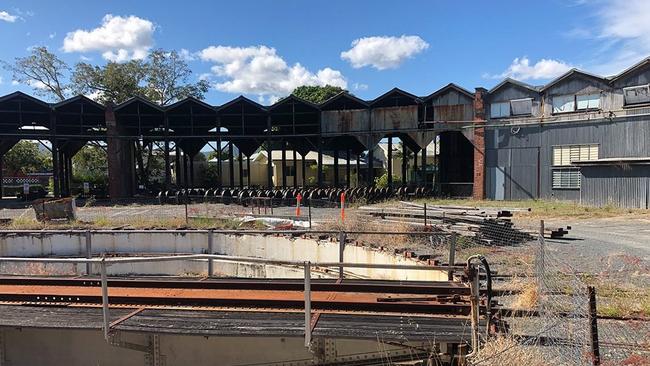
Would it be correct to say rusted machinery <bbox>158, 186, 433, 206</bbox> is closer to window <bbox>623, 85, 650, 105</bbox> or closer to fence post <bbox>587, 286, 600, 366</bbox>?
window <bbox>623, 85, 650, 105</bbox>

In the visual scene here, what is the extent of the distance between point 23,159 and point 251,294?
55.2 metres

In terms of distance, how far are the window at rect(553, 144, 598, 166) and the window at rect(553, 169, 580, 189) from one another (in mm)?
469

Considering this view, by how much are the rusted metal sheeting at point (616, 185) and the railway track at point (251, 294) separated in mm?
17683

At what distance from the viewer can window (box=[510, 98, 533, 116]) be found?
26891 mm

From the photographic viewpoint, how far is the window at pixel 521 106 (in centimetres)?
2689

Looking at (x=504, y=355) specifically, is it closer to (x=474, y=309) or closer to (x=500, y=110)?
(x=474, y=309)

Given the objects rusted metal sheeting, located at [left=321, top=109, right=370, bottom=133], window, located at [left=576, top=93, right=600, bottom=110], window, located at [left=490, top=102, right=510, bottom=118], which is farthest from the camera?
rusted metal sheeting, located at [left=321, top=109, right=370, bottom=133]

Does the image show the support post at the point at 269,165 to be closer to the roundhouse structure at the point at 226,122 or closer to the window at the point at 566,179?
the roundhouse structure at the point at 226,122

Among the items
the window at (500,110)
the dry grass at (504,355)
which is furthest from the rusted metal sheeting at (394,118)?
the dry grass at (504,355)

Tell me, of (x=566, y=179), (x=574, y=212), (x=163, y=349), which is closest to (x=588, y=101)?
(x=566, y=179)

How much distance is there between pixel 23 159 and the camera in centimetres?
5122

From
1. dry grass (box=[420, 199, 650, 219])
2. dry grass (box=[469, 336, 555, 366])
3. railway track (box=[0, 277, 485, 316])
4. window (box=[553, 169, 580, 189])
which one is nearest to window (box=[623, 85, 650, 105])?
window (box=[553, 169, 580, 189])

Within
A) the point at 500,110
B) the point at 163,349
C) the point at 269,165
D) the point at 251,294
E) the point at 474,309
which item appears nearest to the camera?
the point at 474,309

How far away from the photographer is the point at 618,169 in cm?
2116
